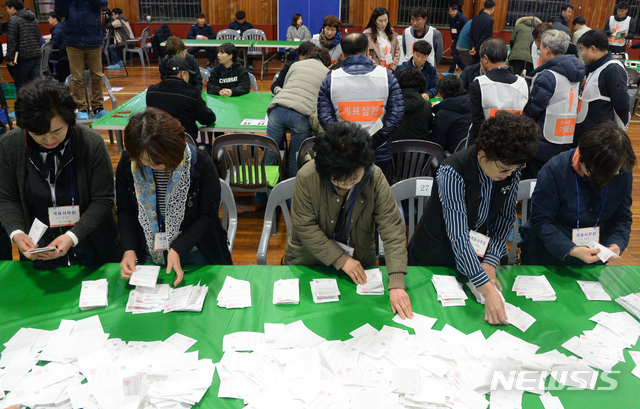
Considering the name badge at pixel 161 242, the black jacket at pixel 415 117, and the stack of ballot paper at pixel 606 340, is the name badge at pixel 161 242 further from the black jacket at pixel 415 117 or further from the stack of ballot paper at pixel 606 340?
the black jacket at pixel 415 117

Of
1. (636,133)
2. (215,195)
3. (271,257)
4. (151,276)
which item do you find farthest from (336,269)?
(636,133)

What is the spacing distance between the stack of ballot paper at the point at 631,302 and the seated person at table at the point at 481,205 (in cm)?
49

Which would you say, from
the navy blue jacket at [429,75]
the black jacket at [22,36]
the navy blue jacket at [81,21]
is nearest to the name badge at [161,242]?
the navy blue jacket at [429,75]

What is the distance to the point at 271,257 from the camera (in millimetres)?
3473

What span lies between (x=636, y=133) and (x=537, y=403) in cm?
684

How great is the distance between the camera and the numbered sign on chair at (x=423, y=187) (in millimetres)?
2502

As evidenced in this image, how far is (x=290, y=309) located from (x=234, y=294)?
0.25 m

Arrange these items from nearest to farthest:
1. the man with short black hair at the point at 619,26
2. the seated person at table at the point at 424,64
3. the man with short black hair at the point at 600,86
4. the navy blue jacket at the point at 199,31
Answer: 1. the man with short black hair at the point at 600,86
2. the seated person at table at the point at 424,64
3. the man with short black hair at the point at 619,26
4. the navy blue jacket at the point at 199,31

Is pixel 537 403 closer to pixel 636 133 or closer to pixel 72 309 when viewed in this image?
pixel 72 309

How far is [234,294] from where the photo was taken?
188 centimetres

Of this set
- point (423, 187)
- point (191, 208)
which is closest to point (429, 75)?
point (423, 187)

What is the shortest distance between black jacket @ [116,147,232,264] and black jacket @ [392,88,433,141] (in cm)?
211

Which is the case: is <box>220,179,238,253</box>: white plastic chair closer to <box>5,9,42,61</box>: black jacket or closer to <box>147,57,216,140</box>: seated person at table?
<box>147,57,216,140</box>: seated person at table

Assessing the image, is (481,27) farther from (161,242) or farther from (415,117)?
(161,242)
